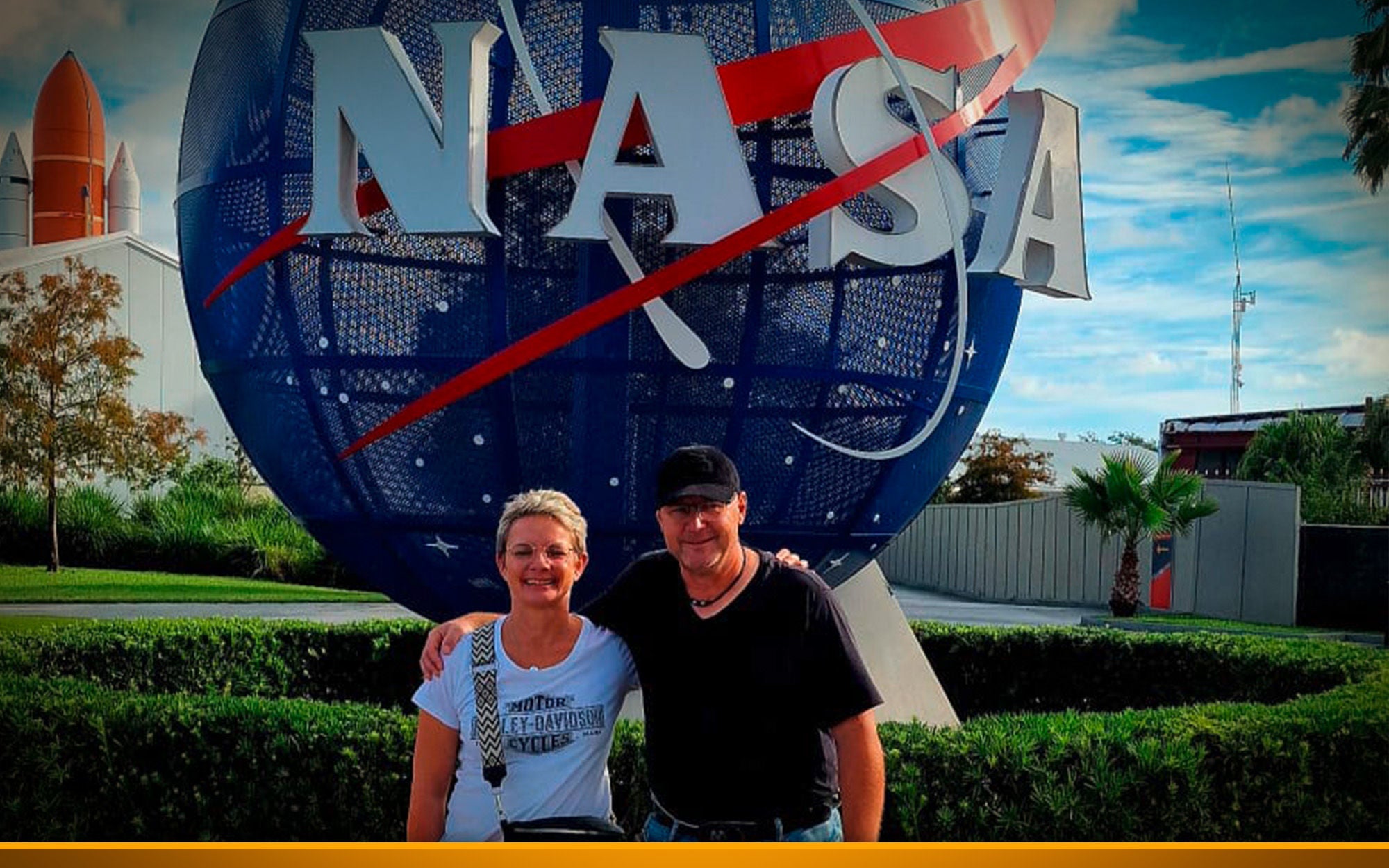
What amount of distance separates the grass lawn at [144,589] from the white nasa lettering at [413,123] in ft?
41.4

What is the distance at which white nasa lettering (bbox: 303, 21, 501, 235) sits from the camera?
16.4ft

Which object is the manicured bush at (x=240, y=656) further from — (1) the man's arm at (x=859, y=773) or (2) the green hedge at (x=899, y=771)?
(1) the man's arm at (x=859, y=773)

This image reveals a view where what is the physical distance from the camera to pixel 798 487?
18.5ft

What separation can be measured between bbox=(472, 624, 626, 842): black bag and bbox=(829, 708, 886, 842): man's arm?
46 cm

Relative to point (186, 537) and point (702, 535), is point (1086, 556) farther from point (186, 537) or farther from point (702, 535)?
Result: point (702, 535)

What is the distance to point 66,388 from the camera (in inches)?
723

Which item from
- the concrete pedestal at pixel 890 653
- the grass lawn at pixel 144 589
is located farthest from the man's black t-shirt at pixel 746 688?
the grass lawn at pixel 144 589

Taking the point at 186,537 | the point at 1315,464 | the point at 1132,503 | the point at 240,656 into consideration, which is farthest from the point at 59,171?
the point at 1315,464

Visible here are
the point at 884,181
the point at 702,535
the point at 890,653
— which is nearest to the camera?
the point at 702,535

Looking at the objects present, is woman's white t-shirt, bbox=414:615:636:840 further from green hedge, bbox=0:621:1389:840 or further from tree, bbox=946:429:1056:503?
tree, bbox=946:429:1056:503

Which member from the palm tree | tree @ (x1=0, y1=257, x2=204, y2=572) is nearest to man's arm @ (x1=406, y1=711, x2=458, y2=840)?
tree @ (x1=0, y1=257, x2=204, y2=572)

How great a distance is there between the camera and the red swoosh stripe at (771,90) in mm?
5105

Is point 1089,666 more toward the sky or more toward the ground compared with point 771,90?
more toward the ground

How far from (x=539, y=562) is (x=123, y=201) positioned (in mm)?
18459
